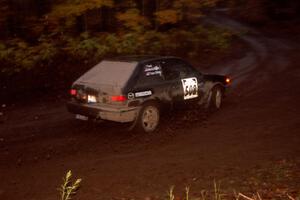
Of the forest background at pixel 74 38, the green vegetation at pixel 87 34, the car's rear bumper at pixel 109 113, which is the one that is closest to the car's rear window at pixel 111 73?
the car's rear bumper at pixel 109 113

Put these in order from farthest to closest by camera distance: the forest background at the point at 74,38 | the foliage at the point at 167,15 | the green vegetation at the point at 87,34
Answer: the foliage at the point at 167,15
the green vegetation at the point at 87,34
the forest background at the point at 74,38

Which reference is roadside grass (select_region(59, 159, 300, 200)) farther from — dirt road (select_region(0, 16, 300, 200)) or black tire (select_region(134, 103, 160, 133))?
black tire (select_region(134, 103, 160, 133))

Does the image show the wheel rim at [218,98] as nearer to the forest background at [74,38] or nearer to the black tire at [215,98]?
the black tire at [215,98]

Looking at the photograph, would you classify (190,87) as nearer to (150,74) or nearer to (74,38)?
(150,74)

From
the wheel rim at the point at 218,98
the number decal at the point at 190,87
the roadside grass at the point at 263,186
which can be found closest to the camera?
the roadside grass at the point at 263,186

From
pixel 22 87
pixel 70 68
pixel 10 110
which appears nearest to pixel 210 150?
pixel 10 110

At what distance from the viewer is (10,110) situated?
12.0 metres

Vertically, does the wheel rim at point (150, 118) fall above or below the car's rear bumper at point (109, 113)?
below

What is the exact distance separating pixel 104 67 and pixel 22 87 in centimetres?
611

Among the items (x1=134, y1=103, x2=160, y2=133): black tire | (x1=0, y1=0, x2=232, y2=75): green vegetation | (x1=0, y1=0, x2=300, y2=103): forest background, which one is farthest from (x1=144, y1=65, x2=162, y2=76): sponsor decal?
(x1=0, y1=0, x2=232, y2=75): green vegetation

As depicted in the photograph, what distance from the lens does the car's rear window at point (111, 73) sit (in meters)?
9.04

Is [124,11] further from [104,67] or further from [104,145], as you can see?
[104,145]

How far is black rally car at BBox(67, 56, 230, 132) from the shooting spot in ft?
29.3

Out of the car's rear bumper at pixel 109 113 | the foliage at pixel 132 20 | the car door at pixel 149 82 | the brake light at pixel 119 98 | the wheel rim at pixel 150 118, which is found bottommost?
the wheel rim at pixel 150 118
